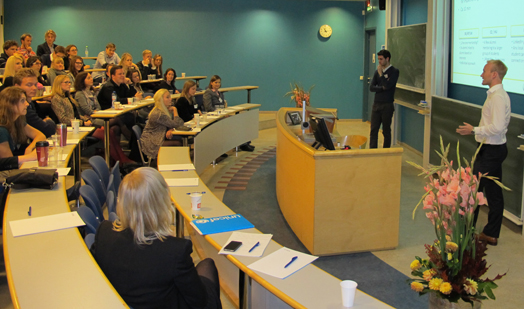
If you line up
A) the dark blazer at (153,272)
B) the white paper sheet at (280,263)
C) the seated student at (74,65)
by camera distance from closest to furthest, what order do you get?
the dark blazer at (153,272) → the white paper sheet at (280,263) → the seated student at (74,65)

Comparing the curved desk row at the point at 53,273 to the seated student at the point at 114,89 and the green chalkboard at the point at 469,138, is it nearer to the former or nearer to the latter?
the green chalkboard at the point at 469,138

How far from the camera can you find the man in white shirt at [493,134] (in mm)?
4270

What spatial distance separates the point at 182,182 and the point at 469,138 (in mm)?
3757

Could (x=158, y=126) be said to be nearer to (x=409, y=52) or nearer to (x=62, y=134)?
(x=62, y=134)

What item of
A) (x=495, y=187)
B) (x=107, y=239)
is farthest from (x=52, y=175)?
(x=495, y=187)

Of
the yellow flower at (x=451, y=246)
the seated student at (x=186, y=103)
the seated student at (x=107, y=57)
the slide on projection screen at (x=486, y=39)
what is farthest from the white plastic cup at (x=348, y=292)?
the seated student at (x=107, y=57)

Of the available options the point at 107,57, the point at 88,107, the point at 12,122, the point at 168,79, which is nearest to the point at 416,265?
the point at 12,122

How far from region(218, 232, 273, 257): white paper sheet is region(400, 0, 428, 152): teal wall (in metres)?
6.43

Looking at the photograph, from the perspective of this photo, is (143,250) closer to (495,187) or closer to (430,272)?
(430,272)

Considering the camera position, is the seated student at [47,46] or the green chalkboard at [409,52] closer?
the green chalkboard at [409,52]

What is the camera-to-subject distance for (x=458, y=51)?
21.5ft

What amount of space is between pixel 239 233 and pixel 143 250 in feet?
2.25

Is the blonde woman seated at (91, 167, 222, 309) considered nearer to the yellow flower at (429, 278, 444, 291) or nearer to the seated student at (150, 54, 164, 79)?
the yellow flower at (429, 278, 444, 291)

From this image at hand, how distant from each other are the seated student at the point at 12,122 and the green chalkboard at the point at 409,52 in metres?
5.73
